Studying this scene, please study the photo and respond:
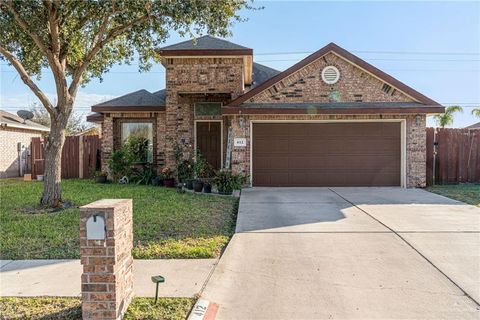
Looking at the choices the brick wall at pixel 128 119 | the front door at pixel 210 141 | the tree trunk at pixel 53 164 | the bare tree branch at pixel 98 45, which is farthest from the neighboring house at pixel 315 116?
the tree trunk at pixel 53 164

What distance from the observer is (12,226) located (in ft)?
22.9

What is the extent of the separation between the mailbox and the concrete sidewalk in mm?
1017

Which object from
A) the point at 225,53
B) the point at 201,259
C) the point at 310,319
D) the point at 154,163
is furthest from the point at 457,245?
the point at 154,163

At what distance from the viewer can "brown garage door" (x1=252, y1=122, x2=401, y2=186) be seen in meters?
12.6

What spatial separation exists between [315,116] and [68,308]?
1016cm

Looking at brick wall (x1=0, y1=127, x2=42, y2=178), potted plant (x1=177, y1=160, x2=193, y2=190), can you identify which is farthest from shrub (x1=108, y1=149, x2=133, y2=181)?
brick wall (x1=0, y1=127, x2=42, y2=178)

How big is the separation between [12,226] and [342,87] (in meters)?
10.2

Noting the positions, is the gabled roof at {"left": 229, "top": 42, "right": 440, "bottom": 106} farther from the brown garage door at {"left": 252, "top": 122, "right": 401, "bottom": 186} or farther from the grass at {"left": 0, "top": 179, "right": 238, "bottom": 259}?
the grass at {"left": 0, "top": 179, "right": 238, "bottom": 259}

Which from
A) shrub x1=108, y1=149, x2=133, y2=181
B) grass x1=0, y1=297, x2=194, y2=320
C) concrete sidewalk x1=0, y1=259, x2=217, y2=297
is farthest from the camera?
shrub x1=108, y1=149, x2=133, y2=181

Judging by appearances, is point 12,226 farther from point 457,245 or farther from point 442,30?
point 442,30

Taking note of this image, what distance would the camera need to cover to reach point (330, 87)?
12.4 metres

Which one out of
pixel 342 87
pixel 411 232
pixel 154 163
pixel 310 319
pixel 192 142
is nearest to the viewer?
pixel 310 319

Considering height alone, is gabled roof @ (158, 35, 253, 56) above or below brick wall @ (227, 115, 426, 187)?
above

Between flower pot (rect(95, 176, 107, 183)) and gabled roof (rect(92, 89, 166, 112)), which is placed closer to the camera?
gabled roof (rect(92, 89, 166, 112))
